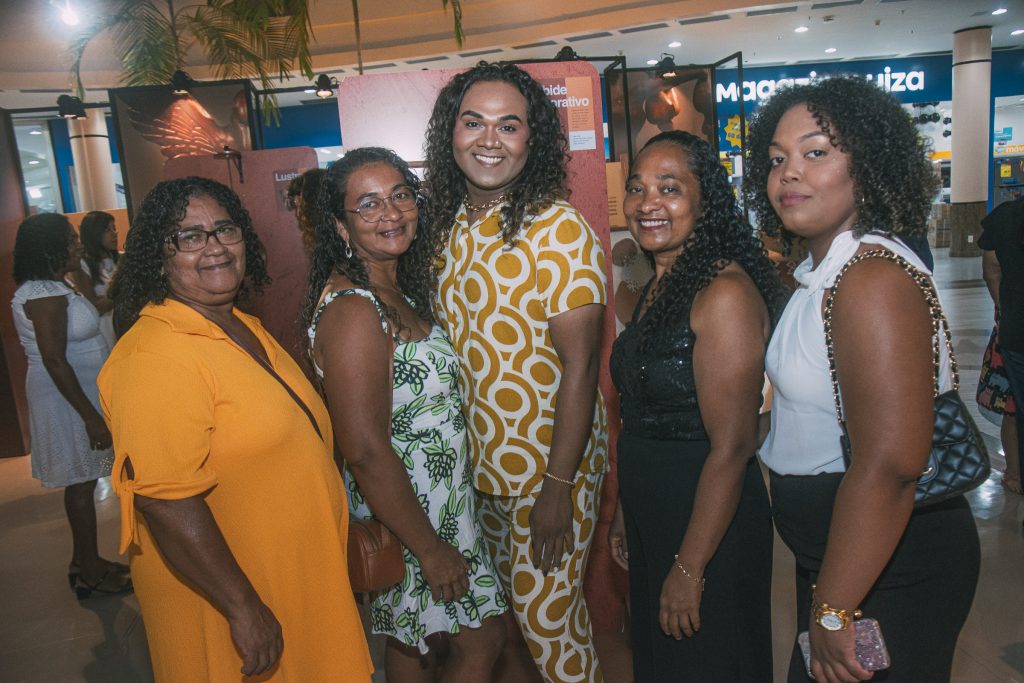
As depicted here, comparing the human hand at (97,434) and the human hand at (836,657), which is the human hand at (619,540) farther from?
the human hand at (97,434)

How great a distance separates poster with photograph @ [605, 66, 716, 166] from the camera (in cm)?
686

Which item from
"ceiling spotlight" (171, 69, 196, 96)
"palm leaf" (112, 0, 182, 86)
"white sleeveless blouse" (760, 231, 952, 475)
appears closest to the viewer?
"white sleeveless blouse" (760, 231, 952, 475)

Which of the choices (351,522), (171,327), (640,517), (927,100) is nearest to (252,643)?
(351,522)

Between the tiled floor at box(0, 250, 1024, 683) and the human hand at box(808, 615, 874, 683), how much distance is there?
61.1 inches

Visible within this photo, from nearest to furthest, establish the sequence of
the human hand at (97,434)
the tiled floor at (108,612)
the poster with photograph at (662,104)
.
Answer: the tiled floor at (108,612) → the human hand at (97,434) → the poster with photograph at (662,104)

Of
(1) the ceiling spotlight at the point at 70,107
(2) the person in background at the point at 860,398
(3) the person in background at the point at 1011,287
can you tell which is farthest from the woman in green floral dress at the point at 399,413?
(1) the ceiling spotlight at the point at 70,107

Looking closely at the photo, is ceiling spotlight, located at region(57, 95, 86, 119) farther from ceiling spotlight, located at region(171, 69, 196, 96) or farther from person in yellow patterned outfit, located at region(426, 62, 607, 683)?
person in yellow patterned outfit, located at region(426, 62, 607, 683)

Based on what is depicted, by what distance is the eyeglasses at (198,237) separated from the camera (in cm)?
165

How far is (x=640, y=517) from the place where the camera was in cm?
179

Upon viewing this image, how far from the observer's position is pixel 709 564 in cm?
166

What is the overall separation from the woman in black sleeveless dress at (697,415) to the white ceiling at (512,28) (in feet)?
30.7

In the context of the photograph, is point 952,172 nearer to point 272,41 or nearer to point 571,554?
point 272,41

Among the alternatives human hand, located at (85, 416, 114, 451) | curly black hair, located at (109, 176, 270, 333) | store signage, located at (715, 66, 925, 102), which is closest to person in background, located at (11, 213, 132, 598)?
human hand, located at (85, 416, 114, 451)

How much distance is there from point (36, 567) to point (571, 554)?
12.4 ft
